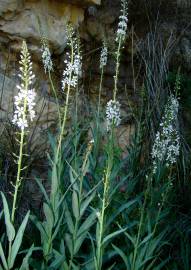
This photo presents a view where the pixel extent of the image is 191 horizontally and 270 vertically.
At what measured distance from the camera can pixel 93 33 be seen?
17.7 ft

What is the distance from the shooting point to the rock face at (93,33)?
4.67 m

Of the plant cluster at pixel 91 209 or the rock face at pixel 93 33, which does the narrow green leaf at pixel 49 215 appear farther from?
the rock face at pixel 93 33

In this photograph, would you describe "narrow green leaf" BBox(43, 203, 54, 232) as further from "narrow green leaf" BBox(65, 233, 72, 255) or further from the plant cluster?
"narrow green leaf" BBox(65, 233, 72, 255)

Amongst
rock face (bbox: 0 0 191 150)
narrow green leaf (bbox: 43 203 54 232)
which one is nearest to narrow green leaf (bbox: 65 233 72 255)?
narrow green leaf (bbox: 43 203 54 232)

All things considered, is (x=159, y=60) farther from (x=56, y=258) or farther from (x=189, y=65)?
(x=56, y=258)

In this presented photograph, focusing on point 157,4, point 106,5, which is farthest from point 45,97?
point 157,4

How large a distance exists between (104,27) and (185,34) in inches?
36.1

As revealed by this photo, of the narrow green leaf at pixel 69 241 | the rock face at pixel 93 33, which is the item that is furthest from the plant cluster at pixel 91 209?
the rock face at pixel 93 33

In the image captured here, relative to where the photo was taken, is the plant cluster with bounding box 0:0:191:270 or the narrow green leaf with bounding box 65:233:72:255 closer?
the plant cluster with bounding box 0:0:191:270

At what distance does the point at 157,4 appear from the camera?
563 cm

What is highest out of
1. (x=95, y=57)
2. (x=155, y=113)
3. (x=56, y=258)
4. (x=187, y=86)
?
(x=95, y=57)

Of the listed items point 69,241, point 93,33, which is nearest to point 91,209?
point 69,241

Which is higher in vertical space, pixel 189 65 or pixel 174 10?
pixel 174 10

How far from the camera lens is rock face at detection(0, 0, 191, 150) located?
15.3ft
